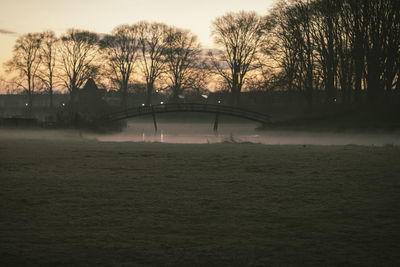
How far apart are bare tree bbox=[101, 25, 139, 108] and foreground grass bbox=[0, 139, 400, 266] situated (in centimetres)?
5070

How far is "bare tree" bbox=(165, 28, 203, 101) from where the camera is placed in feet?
203

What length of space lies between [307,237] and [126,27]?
195 feet

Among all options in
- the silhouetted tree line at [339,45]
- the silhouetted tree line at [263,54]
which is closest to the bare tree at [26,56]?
the silhouetted tree line at [263,54]

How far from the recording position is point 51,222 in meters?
6.00

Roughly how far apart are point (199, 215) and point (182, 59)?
57637mm

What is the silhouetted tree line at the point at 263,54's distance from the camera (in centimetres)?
3275

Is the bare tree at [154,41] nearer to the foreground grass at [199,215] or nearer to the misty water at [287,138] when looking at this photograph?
the misty water at [287,138]

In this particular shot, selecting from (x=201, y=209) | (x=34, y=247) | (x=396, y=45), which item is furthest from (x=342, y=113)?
(x=34, y=247)

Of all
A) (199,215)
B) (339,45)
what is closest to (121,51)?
(339,45)

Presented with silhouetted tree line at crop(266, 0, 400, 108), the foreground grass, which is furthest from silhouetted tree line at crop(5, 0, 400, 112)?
the foreground grass

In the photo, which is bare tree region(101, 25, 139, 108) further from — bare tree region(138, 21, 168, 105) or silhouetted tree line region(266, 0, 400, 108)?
silhouetted tree line region(266, 0, 400, 108)

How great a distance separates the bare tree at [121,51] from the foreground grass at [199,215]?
5070 cm

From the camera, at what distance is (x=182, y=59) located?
6278 centimetres

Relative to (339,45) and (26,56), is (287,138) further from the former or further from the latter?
(26,56)
